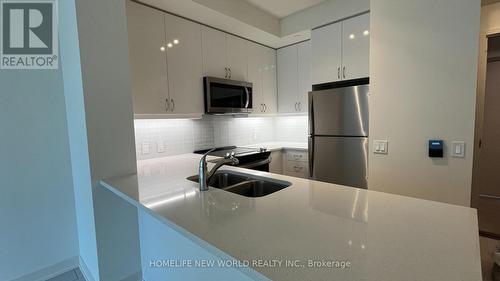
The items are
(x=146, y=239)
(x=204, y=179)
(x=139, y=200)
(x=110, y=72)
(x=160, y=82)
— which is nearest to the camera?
(x=139, y=200)

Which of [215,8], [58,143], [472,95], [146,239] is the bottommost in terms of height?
[146,239]

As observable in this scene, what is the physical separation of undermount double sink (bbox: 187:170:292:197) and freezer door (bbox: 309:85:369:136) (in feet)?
4.33

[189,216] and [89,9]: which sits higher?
[89,9]

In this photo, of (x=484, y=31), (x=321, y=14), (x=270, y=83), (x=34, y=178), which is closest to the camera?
(x=34, y=178)

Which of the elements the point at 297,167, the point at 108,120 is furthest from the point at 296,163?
the point at 108,120

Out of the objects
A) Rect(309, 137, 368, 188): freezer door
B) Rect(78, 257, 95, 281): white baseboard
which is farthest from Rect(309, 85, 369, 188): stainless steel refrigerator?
Rect(78, 257, 95, 281): white baseboard

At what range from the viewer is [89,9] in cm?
152

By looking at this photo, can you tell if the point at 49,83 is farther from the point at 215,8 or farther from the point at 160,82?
the point at 215,8

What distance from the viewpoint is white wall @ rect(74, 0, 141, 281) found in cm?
154

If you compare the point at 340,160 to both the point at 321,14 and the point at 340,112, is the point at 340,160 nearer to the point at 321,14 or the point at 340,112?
the point at 340,112

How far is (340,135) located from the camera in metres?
2.50

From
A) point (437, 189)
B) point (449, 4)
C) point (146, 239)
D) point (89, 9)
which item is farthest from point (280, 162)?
point (89, 9)

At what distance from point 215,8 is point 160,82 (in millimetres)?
915

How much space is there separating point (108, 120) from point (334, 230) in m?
1.58
